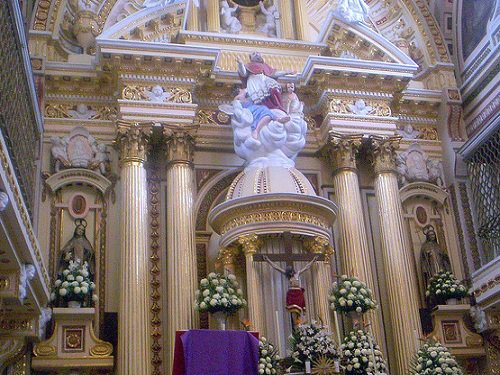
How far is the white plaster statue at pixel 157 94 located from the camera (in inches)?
523

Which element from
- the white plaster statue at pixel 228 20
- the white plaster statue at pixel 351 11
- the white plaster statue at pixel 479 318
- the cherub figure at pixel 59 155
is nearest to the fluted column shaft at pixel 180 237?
the cherub figure at pixel 59 155

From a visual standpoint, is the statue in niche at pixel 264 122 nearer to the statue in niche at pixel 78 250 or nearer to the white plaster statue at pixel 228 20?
the white plaster statue at pixel 228 20

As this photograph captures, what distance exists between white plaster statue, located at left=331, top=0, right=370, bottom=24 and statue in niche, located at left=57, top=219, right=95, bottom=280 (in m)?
6.19

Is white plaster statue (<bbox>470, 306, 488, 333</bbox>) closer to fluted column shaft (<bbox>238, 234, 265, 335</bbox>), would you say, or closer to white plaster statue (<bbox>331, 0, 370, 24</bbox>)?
fluted column shaft (<bbox>238, 234, 265, 335</bbox>)

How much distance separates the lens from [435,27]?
1593cm

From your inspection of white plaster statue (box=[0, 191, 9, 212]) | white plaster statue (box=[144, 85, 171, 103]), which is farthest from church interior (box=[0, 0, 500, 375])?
white plaster statue (box=[0, 191, 9, 212])

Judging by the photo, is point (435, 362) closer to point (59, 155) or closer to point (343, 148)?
point (343, 148)

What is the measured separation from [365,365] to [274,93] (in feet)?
15.9

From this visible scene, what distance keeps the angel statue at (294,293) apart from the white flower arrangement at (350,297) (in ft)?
2.07

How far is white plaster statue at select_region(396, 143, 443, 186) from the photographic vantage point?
14.5 meters

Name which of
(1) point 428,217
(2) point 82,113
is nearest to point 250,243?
(2) point 82,113

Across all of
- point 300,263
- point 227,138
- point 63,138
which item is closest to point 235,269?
point 300,263

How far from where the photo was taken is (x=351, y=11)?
14.8 meters

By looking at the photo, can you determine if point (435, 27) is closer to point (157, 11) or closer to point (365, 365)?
point (157, 11)
